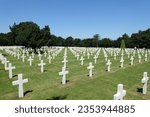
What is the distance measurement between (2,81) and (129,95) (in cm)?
665

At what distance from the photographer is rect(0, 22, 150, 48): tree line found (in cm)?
3775

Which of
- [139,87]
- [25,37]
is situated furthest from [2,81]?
[25,37]

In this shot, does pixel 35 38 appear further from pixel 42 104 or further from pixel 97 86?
pixel 42 104

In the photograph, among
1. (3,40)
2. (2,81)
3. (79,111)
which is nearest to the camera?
(79,111)

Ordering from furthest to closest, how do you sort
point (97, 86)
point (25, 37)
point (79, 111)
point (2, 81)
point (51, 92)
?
point (25, 37), point (2, 81), point (97, 86), point (51, 92), point (79, 111)

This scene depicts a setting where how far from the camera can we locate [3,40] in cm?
7506

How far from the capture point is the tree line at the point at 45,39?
37750 mm

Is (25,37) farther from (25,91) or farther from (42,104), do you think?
(42,104)

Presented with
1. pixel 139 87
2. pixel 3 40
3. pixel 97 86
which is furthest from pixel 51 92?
pixel 3 40

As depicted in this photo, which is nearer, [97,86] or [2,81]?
[97,86]

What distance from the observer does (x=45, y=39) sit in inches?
1608

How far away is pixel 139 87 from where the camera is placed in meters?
11.9

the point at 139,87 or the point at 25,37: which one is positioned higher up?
the point at 25,37

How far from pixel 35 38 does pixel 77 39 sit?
210ft
